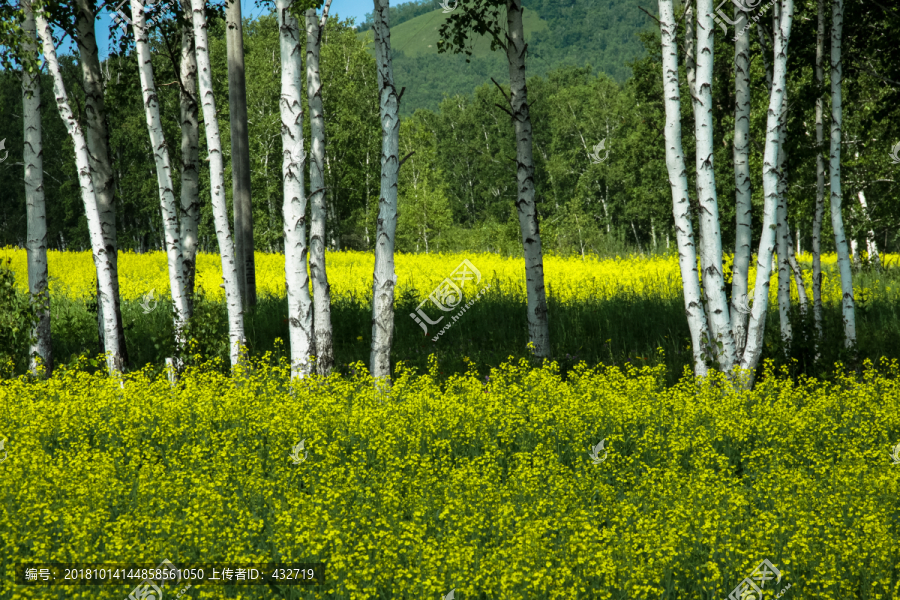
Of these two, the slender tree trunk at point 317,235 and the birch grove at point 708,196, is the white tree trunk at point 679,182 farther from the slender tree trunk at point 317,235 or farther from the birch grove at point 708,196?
the slender tree trunk at point 317,235

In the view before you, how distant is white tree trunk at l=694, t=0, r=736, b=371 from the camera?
311 inches

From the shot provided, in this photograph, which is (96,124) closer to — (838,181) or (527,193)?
(527,193)

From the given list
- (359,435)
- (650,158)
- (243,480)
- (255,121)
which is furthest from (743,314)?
(255,121)

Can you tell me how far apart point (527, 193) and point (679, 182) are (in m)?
2.40

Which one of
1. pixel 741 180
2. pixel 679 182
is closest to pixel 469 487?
pixel 679 182

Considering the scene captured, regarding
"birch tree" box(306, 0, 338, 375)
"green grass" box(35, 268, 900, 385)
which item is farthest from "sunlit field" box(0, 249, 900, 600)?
"birch tree" box(306, 0, 338, 375)

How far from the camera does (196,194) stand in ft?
33.9

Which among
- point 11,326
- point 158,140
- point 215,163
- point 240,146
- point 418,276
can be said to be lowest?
point 11,326

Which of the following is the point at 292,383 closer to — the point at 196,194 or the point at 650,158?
the point at 196,194

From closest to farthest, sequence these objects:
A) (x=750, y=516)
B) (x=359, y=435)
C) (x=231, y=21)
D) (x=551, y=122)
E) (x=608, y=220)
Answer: (x=750, y=516) → (x=359, y=435) → (x=231, y=21) → (x=608, y=220) → (x=551, y=122)

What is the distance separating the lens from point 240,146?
1349cm

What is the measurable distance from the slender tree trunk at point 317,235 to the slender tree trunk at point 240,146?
15.1ft

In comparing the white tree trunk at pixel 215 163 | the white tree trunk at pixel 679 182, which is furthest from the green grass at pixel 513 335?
the white tree trunk at pixel 679 182

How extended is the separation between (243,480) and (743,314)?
649 centimetres
